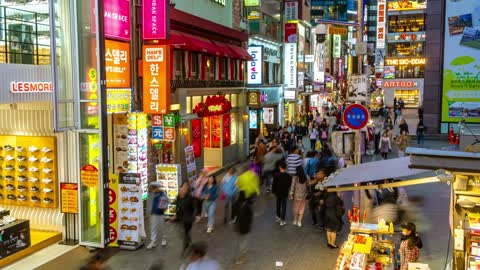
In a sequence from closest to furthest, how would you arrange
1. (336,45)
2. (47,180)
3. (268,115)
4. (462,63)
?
(47,180)
(268,115)
(462,63)
(336,45)

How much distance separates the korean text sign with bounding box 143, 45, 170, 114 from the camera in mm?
15641

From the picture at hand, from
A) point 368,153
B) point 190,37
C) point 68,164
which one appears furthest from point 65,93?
point 368,153

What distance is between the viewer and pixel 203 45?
19.7m

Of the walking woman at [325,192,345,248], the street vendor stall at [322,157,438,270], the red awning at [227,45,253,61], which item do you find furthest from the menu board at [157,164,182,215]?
the red awning at [227,45,253,61]

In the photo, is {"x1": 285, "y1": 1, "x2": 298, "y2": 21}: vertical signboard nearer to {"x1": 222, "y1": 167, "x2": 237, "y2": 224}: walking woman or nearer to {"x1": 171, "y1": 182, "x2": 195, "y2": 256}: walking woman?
{"x1": 222, "y1": 167, "x2": 237, "y2": 224}: walking woman

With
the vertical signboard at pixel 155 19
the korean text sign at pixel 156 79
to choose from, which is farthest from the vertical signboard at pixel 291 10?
the korean text sign at pixel 156 79

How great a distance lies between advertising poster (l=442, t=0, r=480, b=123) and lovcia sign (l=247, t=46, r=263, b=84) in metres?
16.2

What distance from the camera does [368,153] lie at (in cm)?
2755

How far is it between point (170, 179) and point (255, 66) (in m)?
14.5

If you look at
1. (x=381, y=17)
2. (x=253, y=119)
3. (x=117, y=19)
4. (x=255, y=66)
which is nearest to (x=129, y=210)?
(x=117, y=19)

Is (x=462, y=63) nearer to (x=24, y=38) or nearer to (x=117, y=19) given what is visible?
(x=117, y=19)

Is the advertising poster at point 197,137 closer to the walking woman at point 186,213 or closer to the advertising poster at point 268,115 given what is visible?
the advertising poster at point 268,115

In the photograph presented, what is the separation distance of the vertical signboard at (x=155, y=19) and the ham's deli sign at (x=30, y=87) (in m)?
4.37

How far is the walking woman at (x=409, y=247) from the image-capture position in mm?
9773
